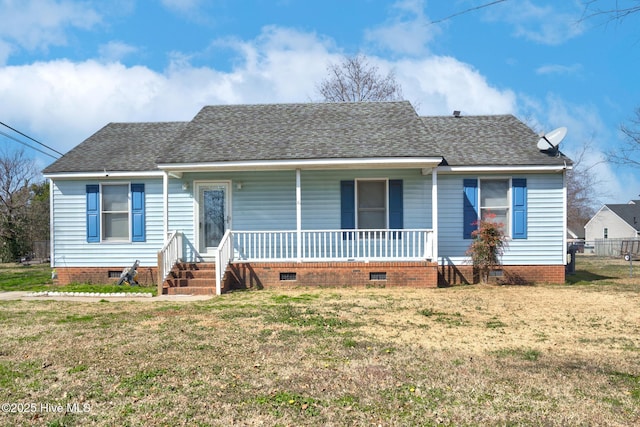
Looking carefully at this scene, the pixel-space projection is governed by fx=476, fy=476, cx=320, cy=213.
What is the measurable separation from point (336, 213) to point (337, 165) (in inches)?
60.1

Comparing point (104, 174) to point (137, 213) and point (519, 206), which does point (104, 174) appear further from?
point (519, 206)

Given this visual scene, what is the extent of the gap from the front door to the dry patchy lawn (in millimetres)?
4002

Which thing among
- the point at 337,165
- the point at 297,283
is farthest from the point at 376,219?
the point at 297,283

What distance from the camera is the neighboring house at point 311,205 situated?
1146cm

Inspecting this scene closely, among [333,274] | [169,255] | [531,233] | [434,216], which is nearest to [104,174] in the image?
[169,255]

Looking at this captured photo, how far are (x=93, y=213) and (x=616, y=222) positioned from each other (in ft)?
168

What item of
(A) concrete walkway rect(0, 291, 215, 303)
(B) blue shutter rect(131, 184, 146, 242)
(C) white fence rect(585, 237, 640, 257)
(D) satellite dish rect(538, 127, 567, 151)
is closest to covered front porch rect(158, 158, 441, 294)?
(B) blue shutter rect(131, 184, 146, 242)

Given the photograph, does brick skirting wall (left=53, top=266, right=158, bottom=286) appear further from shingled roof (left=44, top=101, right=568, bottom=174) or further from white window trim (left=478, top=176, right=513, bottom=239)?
white window trim (left=478, top=176, right=513, bottom=239)

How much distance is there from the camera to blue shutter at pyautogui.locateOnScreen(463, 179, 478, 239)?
12258 millimetres

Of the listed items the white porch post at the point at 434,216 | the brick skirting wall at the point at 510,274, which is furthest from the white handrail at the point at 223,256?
the brick skirting wall at the point at 510,274

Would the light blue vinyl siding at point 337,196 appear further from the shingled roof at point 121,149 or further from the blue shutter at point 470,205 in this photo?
the shingled roof at point 121,149

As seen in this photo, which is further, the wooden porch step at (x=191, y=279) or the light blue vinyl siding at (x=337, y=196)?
the light blue vinyl siding at (x=337, y=196)

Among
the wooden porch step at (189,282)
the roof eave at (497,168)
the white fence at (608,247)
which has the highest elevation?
the roof eave at (497,168)

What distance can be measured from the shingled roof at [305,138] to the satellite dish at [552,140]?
0.21m
